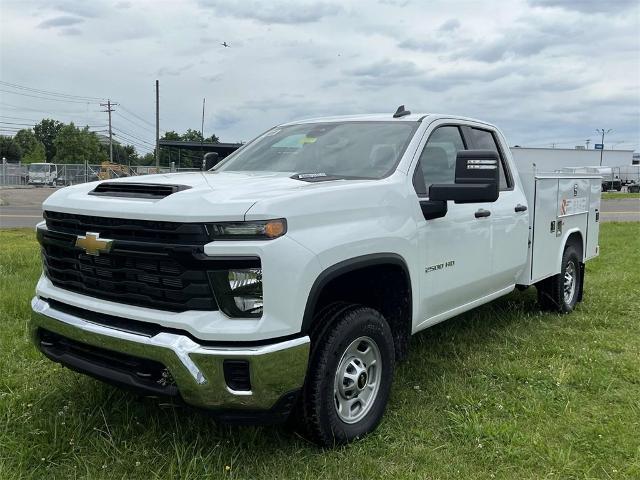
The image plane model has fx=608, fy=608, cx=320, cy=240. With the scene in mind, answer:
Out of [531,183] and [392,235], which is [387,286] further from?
[531,183]

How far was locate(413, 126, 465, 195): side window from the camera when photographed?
13.3 feet

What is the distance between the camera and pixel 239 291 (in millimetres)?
2811

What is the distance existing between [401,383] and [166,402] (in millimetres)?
1818

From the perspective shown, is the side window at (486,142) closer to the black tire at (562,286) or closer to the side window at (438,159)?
the side window at (438,159)

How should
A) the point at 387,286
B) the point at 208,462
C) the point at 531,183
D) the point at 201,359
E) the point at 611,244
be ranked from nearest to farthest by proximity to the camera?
the point at 201,359 → the point at 208,462 → the point at 387,286 → the point at 531,183 → the point at 611,244

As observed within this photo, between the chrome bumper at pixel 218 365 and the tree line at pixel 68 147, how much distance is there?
174 feet

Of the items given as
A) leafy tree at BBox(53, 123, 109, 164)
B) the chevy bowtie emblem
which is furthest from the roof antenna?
leafy tree at BBox(53, 123, 109, 164)

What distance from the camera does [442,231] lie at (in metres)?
4.05

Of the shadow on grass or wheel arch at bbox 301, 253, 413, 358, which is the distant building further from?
wheel arch at bbox 301, 253, 413, 358

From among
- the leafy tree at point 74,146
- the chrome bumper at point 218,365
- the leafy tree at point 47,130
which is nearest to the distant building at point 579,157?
the chrome bumper at point 218,365

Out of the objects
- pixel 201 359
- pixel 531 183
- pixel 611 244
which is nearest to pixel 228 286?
pixel 201 359

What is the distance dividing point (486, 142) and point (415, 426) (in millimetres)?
2608

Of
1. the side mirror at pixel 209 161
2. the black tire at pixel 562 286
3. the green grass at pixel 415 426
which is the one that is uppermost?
the side mirror at pixel 209 161

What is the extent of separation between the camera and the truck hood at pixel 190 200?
2.79 metres
